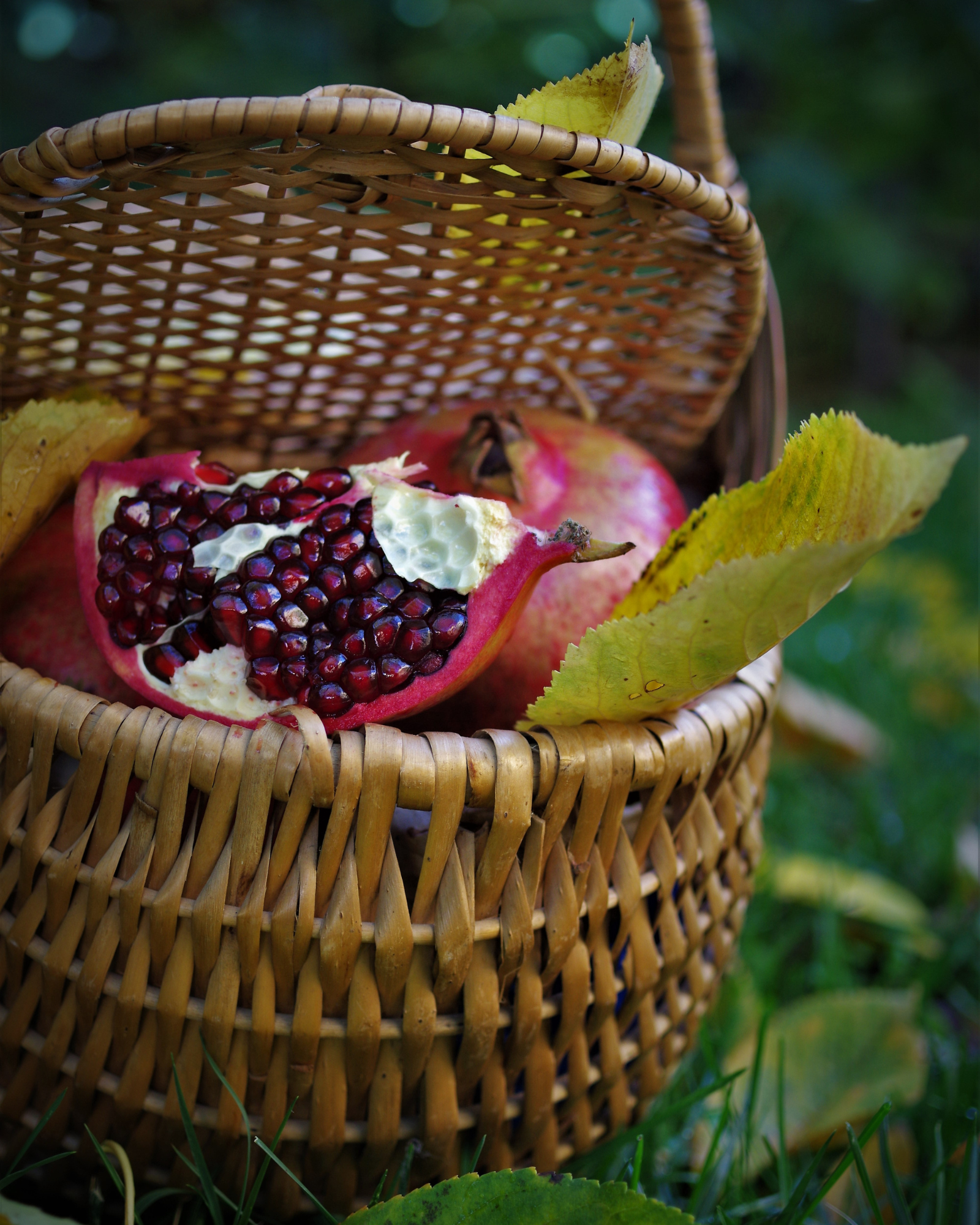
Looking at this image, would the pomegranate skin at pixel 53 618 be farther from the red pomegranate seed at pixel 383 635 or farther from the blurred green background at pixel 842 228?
the blurred green background at pixel 842 228

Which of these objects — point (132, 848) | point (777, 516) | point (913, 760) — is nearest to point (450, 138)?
point (777, 516)

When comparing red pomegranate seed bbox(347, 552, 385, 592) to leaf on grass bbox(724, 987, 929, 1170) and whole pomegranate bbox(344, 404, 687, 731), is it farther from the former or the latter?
leaf on grass bbox(724, 987, 929, 1170)

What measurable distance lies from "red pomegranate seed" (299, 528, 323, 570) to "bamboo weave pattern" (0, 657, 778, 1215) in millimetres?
97

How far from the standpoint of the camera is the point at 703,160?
684mm

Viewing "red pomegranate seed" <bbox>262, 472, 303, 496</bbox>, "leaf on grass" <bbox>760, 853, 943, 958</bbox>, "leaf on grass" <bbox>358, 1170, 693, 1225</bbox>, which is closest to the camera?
"leaf on grass" <bbox>358, 1170, 693, 1225</bbox>

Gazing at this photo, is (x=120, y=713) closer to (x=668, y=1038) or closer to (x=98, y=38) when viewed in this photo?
(x=668, y=1038)

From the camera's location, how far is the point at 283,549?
1.51 feet

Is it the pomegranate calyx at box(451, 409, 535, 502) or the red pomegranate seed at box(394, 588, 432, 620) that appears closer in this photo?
the red pomegranate seed at box(394, 588, 432, 620)

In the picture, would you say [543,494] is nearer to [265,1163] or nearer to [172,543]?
[172,543]

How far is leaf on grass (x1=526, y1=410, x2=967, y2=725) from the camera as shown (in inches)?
15.3

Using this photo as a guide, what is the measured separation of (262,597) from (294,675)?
0.13ft

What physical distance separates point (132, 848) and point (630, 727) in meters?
0.23

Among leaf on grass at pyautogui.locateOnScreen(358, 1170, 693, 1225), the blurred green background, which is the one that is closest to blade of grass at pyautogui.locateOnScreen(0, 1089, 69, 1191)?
leaf on grass at pyautogui.locateOnScreen(358, 1170, 693, 1225)

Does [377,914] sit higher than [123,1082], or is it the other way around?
[377,914]
